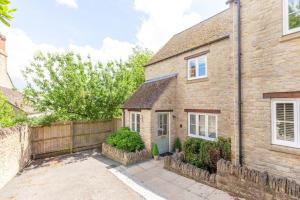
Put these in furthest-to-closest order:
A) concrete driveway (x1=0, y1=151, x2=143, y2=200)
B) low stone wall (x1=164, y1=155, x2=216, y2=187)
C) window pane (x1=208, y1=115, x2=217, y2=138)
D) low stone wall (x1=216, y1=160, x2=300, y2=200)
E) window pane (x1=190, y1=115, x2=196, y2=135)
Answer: window pane (x1=190, y1=115, x2=196, y2=135) → window pane (x1=208, y1=115, x2=217, y2=138) → low stone wall (x1=164, y1=155, x2=216, y2=187) → concrete driveway (x1=0, y1=151, x2=143, y2=200) → low stone wall (x1=216, y1=160, x2=300, y2=200)

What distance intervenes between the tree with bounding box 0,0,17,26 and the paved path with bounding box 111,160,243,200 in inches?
280

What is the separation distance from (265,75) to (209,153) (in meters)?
4.17

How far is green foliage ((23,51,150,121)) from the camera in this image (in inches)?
530

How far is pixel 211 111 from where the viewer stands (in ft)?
31.7

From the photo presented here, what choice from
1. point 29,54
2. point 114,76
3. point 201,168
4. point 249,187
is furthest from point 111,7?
point 249,187

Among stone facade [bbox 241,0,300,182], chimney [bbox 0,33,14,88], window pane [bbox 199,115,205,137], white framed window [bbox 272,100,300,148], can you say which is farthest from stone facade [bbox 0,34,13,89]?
white framed window [bbox 272,100,300,148]

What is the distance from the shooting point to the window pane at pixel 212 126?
31.4 feet

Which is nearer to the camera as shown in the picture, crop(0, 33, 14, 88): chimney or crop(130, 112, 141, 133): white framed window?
crop(130, 112, 141, 133): white framed window

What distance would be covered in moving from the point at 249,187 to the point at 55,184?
8.62 m

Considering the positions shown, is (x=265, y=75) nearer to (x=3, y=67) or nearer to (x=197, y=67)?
(x=197, y=67)

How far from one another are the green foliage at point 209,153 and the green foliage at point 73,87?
9.23 meters

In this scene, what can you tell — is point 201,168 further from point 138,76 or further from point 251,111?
point 138,76

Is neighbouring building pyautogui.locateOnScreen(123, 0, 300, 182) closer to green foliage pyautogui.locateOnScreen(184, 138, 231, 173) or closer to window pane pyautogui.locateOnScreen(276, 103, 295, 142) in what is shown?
window pane pyautogui.locateOnScreen(276, 103, 295, 142)

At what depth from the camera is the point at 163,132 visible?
11.8 meters
